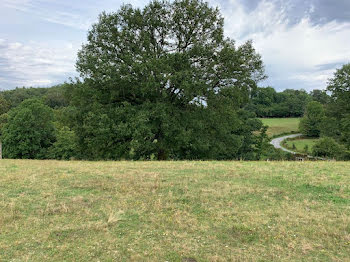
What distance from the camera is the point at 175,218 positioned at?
488 centimetres

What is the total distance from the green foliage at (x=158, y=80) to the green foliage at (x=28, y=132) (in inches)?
759

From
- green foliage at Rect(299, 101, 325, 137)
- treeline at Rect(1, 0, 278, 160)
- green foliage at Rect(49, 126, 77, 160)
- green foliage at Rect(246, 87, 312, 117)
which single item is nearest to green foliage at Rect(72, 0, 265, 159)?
treeline at Rect(1, 0, 278, 160)

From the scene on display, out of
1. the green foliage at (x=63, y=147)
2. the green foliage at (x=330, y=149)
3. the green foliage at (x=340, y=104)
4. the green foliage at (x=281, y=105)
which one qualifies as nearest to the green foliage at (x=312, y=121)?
the green foliage at (x=281, y=105)

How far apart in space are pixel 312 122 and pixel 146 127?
62.2 meters

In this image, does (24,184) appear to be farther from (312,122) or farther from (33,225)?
(312,122)

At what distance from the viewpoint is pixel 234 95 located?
15617 millimetres

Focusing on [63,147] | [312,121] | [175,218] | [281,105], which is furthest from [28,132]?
[281,105]

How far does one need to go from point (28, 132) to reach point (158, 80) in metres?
26.5

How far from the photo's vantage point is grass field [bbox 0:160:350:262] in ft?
12.3

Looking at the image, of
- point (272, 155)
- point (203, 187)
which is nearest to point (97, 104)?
point (203, 187)

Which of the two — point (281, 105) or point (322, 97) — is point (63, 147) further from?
point (281, 105)

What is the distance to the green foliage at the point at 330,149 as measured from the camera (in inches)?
1212

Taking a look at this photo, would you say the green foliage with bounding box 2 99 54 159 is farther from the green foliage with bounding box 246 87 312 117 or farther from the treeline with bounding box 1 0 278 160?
the green foliage with bounding box 246 87 312 117

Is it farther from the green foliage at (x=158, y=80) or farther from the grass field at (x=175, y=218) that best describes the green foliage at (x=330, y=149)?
the grass field at (x=175, y=218)
